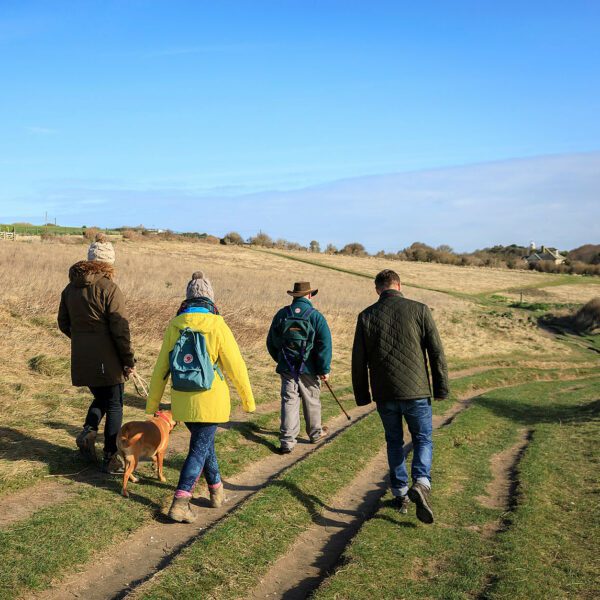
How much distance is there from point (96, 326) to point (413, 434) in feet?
11.5

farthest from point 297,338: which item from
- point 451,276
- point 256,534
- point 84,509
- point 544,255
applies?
point 544,255

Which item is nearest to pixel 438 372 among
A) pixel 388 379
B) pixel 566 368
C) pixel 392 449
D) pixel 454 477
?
pixel 388 379

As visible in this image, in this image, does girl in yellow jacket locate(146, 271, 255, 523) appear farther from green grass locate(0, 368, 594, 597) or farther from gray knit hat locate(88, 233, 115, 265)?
gray knit hat locate(88, 233, 115, 265)

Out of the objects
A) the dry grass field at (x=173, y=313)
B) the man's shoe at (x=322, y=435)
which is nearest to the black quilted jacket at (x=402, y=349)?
the man's shoe at (x=322, y=435)

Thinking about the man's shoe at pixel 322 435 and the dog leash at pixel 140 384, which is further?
the man's shoe at pixel 322 435

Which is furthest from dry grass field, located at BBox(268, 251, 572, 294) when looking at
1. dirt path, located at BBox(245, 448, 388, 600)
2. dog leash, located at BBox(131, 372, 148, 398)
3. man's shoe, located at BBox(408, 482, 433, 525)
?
man's shoe, located at BBox(408, 482, 433, 525)

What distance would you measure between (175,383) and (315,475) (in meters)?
2.77

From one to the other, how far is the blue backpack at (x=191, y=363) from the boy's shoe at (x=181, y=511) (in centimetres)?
105

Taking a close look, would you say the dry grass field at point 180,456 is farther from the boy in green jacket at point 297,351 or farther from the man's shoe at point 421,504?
the boy in green jacket at point 297,351

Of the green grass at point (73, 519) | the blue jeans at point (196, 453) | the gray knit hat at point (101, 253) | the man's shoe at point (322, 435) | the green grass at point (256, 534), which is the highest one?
the gray knit hat at point (101, 253)

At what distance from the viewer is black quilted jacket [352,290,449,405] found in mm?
6629

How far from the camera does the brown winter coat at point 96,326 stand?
7238 millimetres

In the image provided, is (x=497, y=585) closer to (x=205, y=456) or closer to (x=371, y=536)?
(x=371, y=536)

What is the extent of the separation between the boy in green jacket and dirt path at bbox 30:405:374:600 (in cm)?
187
